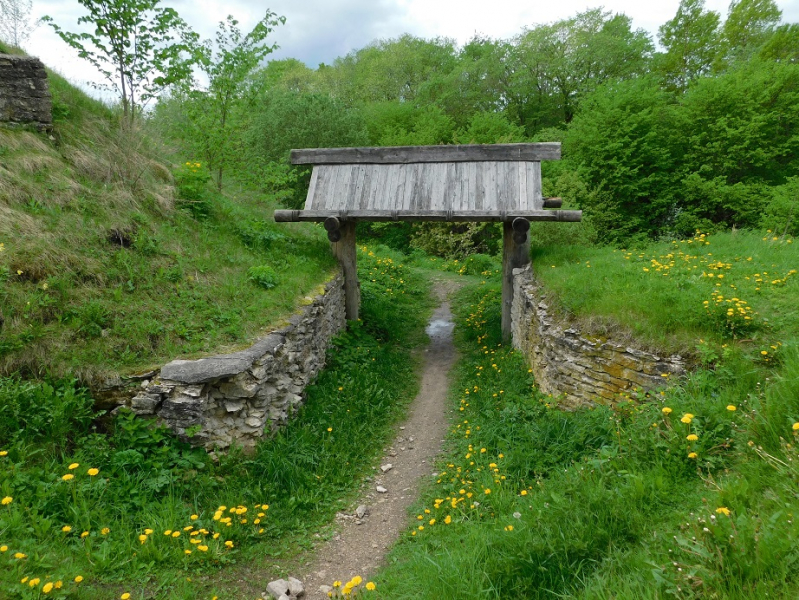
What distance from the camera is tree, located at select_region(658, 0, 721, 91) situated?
21.0 m

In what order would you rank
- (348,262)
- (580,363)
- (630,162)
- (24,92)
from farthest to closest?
(630,162)
(348,262)
(24,92)
(580,363)

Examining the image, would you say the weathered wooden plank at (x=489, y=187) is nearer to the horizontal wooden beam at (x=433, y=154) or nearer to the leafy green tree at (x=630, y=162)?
the horizontal wooden beam at (x=433, y=154)

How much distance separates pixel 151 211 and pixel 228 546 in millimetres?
5813

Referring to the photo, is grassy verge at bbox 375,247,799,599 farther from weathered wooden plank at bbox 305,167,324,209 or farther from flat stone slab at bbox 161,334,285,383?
weathered wooden plank at bbox 305,167,324,209

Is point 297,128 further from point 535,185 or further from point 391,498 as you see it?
point 391,498

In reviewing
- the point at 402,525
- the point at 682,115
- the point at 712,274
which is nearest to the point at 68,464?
the point at 402,525

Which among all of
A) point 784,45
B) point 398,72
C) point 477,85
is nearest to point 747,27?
point 784,45

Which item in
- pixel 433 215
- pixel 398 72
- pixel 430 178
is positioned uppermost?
pixel 398 72

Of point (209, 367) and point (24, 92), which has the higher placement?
point (24, 92)

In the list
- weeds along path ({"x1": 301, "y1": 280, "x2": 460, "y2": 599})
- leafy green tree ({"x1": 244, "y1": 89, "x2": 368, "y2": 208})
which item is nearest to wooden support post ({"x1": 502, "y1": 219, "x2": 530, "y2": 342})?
weeds along path ({"x1": 301, "y1": 280, "x2": 460, "y2": 599})

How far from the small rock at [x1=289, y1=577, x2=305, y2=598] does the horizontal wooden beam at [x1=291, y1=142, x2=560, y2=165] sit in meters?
7.34

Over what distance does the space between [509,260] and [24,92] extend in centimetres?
926

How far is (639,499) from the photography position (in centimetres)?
313

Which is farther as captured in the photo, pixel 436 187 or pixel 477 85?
pixel 477 85
